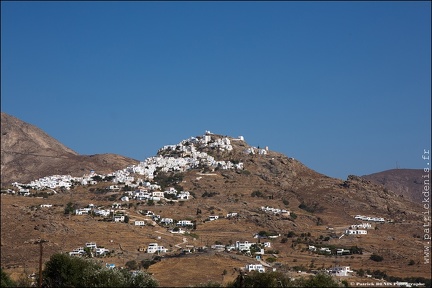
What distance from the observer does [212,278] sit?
205 feet

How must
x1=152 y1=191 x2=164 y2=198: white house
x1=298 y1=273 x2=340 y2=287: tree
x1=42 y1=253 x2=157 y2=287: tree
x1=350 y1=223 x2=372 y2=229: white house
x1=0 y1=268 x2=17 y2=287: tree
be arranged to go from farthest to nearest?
x1=152 y1=191 x2=164 y2=198: white house
x1=350 y1=223 x2=372 y2=229: white house
x1=0 y1=268 x2=17 y2=287: tree
x1=42 y1=253 x2=157 y2=287: tree
x1=298 y1=273 x2=340 y2=287: tree

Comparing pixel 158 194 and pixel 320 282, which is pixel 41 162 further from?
pixel 320 282

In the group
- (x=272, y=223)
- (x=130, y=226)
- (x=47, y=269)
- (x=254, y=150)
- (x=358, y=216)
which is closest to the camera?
(x=47, y=269)

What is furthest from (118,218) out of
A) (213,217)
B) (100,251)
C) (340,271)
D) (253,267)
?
(340,271)

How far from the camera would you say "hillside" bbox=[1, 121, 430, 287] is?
71438mm

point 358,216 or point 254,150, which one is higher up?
point 254,150

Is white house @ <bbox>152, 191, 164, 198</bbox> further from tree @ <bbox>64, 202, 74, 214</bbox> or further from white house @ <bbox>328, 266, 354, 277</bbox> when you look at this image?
white house @ <bbox>328, 266, 354, 277</bbox>

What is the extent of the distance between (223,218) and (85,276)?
44.9m

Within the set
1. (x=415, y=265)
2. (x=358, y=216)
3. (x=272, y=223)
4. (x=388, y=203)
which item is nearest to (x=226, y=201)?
(x=272, y=223)

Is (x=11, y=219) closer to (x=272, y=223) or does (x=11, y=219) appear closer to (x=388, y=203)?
(x=272, y=223)

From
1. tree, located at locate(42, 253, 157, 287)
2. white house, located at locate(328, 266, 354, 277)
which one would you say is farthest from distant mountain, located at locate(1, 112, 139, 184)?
tree, located at locate(42, 253, 157, 287)

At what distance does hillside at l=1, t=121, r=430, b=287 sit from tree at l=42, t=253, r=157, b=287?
830cm

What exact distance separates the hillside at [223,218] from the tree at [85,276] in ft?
27.2

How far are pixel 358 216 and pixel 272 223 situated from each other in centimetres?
1543
